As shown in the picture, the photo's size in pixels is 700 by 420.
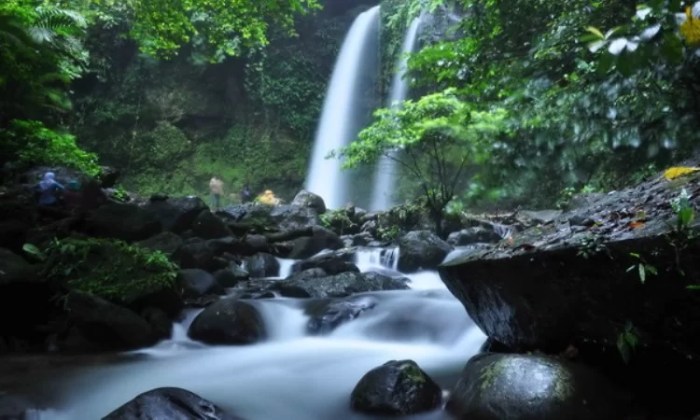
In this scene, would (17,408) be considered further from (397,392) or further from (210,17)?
(210,17)

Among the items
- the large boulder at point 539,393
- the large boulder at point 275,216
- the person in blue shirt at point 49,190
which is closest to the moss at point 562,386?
the large boulder at point 539,393

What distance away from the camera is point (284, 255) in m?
11.3

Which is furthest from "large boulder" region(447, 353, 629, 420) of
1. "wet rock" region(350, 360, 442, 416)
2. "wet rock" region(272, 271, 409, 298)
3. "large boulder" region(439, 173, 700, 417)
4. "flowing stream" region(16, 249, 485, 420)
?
"wet rock" region(272, 271, 409, 298)

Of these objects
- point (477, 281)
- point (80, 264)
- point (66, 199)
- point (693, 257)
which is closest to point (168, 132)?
point (66, 199)

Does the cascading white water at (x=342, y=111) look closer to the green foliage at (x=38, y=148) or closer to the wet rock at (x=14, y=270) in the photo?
the green foliage at (x=38, y=148)

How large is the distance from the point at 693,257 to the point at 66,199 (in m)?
8.60

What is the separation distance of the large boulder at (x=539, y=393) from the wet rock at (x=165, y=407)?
175 cm

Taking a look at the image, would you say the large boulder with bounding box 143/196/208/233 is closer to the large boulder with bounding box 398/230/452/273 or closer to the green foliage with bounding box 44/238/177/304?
the green foliage with bounding box 44/238/177/304

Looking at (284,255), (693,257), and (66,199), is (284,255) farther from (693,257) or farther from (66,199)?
(693,257)

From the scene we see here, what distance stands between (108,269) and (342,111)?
1754 cm

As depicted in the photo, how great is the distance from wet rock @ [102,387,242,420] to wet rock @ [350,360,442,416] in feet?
3.50

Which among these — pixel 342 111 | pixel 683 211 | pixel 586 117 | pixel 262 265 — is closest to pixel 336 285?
pixel 262 265

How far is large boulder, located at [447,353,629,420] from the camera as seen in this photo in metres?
3.11

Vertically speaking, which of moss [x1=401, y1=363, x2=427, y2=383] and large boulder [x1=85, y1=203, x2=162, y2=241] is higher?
large boulder [x1=85, y1=203, x2=162, y2=241]
